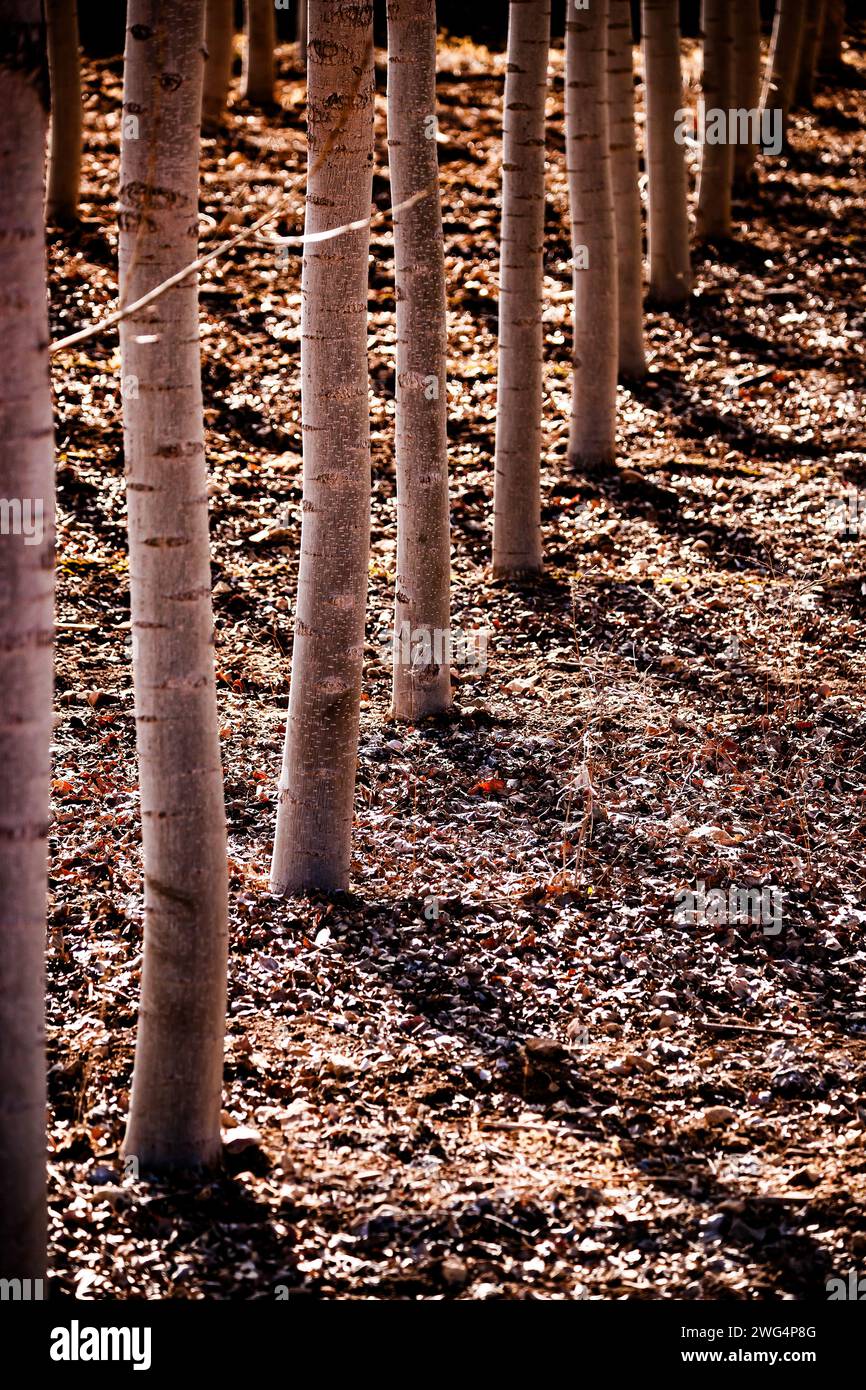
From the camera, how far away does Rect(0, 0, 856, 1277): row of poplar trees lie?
287cm

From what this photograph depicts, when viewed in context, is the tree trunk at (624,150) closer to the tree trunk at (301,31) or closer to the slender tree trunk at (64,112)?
the slender tree trunk at (64,112)

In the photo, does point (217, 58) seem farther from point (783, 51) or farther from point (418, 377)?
point (418, 377)

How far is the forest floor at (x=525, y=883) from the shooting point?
152 inches

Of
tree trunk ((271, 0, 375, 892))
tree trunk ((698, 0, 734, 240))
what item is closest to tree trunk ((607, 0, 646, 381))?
tree trunk ((698, 0, 734, 240))

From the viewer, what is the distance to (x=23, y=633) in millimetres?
2861

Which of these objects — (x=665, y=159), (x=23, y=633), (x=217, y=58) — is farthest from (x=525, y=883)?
(x=217, y=58)

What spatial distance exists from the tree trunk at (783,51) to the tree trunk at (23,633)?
1653cm

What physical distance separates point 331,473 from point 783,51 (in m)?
15.0

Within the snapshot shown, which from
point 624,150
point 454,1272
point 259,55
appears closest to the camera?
point 454,1272

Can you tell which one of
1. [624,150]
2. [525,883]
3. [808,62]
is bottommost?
[525,883]

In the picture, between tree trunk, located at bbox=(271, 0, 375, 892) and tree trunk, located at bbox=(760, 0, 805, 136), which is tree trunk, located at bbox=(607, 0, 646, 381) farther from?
tree trunk, located at bbox=(760, 0, 805, 136)

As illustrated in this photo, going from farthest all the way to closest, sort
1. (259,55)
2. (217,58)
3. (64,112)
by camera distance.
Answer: (259,55)
(217,58)
(64,112)

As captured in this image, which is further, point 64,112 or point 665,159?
point 64,112

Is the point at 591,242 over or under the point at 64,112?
under
